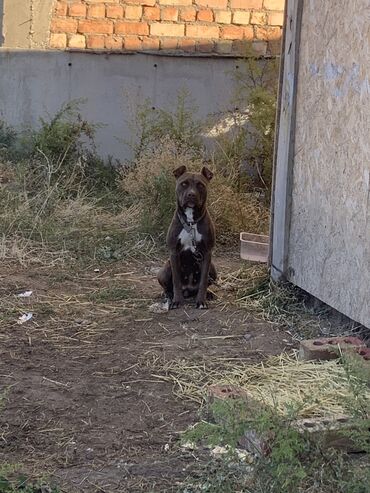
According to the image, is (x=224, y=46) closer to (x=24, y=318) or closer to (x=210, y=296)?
(x=210, y=296)

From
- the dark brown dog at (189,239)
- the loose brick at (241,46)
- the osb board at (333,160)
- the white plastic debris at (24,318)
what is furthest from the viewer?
the loose brick at (241,46)

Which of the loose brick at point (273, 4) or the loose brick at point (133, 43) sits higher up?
the loose brick at point (273, 4)

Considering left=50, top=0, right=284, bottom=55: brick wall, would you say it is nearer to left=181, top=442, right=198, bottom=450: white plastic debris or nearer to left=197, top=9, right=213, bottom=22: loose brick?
left=197, top=9, right=213, bottom=22: loose brick

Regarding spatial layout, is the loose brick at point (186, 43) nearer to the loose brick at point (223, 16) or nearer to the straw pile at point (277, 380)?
the loose brick at point (223, 16)

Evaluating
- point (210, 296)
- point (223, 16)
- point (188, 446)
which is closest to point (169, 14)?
point (223, 16)

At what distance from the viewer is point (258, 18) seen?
12.1 metres

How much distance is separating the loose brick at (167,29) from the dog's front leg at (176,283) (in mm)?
5627

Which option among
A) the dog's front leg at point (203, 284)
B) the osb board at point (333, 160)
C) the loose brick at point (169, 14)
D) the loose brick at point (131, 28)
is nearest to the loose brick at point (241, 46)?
the loose brick at point (169, 14)

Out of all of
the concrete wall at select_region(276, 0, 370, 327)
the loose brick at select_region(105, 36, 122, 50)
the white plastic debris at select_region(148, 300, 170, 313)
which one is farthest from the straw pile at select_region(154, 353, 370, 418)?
the loose brick at select_region(105, 36, 122, 50)

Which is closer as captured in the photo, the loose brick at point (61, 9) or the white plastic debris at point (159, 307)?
the white plastic debris at point (159, 307)

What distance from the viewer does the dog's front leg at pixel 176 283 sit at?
732 centimetres

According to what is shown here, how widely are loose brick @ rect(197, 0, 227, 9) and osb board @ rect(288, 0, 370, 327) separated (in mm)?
5325

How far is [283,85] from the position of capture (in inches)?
292

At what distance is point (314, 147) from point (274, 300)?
136 cm
